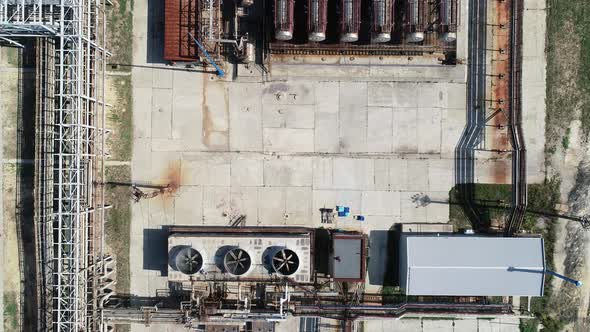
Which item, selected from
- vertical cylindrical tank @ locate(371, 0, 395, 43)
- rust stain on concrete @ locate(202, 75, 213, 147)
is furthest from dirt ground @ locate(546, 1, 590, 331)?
rust stain on concrete @ locate(202, 75, 213, 147)

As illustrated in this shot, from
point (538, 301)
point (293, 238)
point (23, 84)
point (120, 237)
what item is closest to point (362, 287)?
point (293, 238)

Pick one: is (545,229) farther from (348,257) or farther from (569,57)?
(348,257)

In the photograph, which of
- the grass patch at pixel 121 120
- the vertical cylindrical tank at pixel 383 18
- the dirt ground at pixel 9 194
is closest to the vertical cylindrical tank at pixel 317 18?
the vertical cylindrical tank at pixel 383 18

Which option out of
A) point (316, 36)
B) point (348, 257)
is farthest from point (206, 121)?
point (348, 257)

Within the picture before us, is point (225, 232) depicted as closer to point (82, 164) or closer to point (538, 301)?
point (82, 164)

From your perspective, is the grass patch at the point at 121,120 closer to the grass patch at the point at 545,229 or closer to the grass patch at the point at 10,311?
the grass patch at the point at 10,311

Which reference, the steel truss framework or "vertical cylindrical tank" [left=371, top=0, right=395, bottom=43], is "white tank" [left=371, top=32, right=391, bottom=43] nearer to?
"vertical cylindrical tank" [left=371, top=0, right=395, bottom=43]
